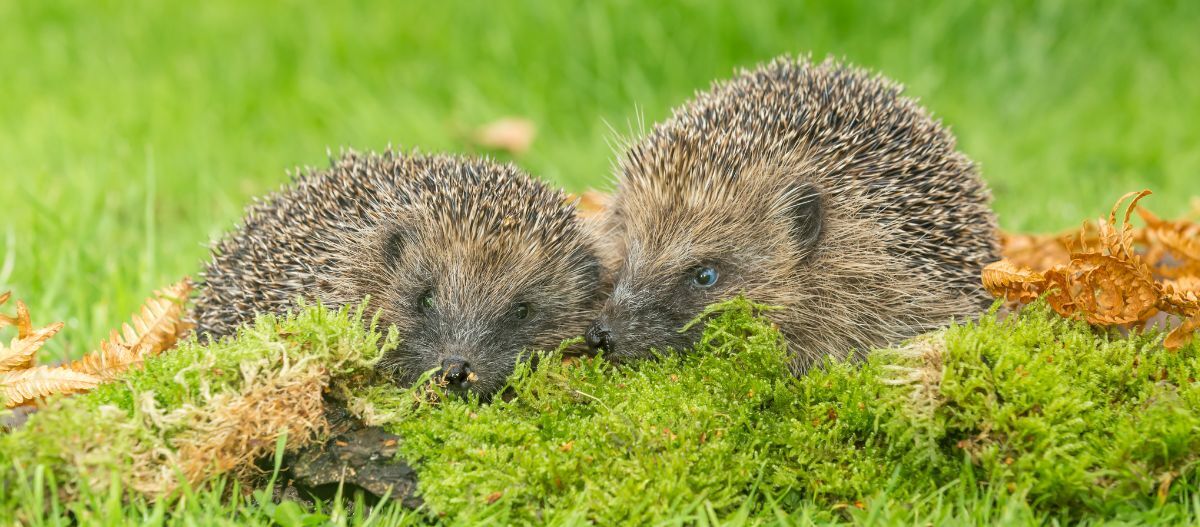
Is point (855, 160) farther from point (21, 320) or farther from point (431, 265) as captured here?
point (21, 320)

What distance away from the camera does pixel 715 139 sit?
512cm

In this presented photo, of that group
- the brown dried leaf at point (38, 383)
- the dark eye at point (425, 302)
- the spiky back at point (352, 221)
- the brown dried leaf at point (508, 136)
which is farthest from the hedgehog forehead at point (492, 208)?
the brown dried leaf at point (508, 136)

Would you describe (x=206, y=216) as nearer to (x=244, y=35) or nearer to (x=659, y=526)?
(x=244, y=35)

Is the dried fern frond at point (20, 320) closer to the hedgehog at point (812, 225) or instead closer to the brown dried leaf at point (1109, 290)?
the hedgehog at point (812, 225)

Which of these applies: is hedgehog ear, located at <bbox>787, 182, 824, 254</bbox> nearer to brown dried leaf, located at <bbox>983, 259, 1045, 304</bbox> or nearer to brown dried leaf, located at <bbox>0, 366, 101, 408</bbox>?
brown dried leaf, located at <bbox>983, 259, 1045, 304</bbox>

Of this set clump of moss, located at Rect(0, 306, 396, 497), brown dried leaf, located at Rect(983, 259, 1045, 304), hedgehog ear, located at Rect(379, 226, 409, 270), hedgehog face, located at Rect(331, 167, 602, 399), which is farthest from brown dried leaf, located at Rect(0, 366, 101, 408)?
brown dried leaf, located at Rect(983, 259, 1045, 304)

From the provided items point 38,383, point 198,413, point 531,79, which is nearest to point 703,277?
point 198,413

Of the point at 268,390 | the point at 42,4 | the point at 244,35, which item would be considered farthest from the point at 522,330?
the point at 42,4

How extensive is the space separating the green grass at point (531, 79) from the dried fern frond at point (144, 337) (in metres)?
2.87

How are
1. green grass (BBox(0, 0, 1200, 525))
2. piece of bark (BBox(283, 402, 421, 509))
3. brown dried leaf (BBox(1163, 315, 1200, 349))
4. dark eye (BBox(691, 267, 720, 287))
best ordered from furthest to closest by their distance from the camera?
green grass (BBox(0, 0, 1200, 525)) → dark eye (BBox(691, 267, 720, 287)) → brown dried leaf (BBox(1163, 315, 1200, 349)) → piece of bark (BBox(283, 402, 421, 509))

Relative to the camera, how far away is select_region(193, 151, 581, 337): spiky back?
483 centimetres

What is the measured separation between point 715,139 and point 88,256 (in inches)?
158

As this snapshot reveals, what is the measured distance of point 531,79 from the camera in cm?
968

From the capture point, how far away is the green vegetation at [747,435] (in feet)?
12.3
